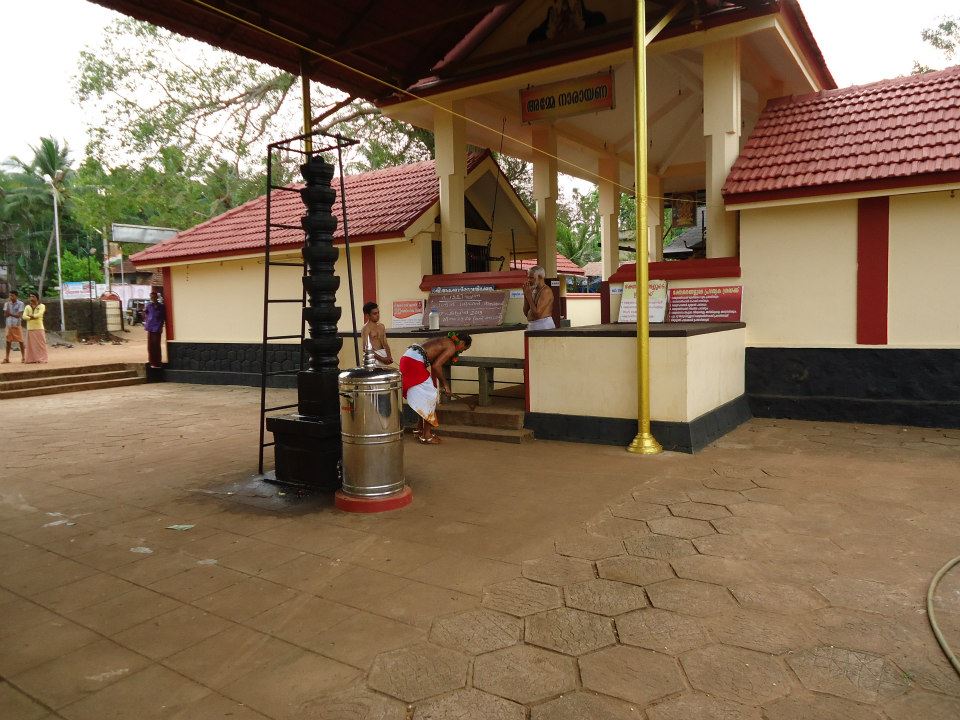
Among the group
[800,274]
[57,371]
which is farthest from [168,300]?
[800,274]

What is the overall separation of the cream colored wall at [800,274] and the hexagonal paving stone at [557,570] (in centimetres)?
569

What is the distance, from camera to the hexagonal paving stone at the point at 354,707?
8.26 ft

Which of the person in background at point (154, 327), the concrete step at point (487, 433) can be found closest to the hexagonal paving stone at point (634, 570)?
the concrete step at point (487, 433)

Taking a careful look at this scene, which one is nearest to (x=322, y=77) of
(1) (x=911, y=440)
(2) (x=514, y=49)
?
(2) (x=514, y=49)

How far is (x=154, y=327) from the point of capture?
15234 millimetres

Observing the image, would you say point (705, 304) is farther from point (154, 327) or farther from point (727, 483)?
point (154, 327)

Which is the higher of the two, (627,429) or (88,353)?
(88,353)

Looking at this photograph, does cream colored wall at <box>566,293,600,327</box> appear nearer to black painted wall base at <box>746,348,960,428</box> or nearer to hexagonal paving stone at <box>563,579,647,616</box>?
black painted wall base at <box>746,348,960,428</box>

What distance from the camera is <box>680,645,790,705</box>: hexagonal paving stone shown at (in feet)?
8.47

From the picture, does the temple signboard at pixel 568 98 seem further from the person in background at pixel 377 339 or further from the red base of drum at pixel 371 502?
the red base of drum at pixel 371 502

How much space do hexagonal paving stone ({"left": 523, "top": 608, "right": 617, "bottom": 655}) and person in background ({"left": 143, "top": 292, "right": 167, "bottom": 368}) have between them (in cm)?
1423

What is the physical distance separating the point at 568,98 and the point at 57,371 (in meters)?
12.2

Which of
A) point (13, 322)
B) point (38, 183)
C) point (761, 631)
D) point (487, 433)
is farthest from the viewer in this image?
point (38, 183)

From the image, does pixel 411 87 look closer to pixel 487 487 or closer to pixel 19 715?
pixel 487 487
